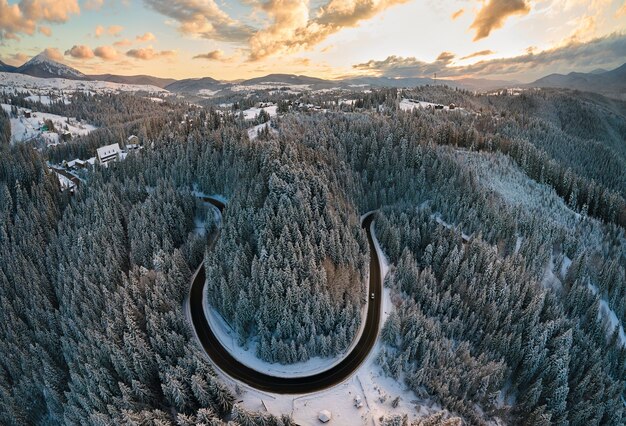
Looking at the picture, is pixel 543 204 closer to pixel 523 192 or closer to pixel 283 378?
pixel 523 192

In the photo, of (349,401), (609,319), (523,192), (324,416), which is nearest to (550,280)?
(609,319)

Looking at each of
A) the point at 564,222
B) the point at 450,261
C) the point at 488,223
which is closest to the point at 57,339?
the point at 450,261

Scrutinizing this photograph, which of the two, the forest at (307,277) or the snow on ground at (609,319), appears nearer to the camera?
the forest at (307,277)

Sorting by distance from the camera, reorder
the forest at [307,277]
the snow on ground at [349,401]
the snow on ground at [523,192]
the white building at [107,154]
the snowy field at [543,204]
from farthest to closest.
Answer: the white building at [107,154]
the snow on ground at [523,192]
the snowy field at [543,204]
the forest at [307,277]
the snow on ground at [349,401]

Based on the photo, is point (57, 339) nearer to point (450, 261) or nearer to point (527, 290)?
point (450, 261)

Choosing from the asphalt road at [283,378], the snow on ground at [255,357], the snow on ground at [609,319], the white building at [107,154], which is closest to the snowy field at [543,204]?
the snow on ground at [609,319]

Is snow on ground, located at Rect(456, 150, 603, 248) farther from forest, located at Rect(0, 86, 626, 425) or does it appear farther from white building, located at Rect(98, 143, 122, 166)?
white building, located at Rect(98, 143, 122, 166)

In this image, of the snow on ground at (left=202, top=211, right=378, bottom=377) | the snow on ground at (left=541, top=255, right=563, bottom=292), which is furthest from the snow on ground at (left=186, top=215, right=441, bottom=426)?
the snow on ground at (left=541, top=255, right=563, bottom=292)

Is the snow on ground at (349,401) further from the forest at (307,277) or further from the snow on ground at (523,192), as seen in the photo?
the snow on ground at (523,192)
